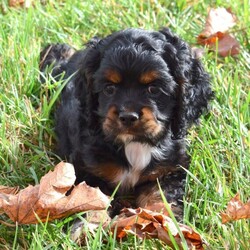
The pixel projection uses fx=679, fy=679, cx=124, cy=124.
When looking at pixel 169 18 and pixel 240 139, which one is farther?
pixel 169 18

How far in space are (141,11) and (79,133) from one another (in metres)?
2.04

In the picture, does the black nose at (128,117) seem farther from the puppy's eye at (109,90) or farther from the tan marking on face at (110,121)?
the puppy's eye at (109,90)

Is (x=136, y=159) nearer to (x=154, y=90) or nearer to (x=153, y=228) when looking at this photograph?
(x=154, y=90)

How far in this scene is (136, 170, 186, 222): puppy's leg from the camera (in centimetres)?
437

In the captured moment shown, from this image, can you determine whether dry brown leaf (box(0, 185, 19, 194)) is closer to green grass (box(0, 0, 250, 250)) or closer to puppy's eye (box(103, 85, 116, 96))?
green grass (box(0, 0, 250, 250))

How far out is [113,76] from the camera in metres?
4.21

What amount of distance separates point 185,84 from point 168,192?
72 centimetres

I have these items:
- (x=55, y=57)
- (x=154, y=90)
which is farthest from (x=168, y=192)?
(x=55, y=57)

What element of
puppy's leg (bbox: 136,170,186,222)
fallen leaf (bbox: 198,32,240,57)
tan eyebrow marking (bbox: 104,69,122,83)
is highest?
tan eyebrow marking (bbox: 104,69,122,83)

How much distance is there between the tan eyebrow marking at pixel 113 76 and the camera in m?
4.19

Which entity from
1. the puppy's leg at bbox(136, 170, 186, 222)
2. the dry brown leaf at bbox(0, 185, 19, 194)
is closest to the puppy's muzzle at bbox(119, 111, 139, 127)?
the puppy's leg at bbox(136, 170, 186, 222)

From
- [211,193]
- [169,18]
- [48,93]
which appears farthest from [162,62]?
[169,18]

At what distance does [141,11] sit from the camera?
6.38 metres

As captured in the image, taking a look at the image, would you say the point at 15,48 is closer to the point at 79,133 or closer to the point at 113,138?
the point at 79,133
